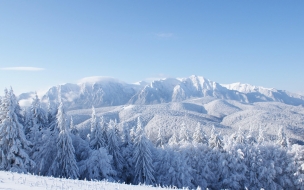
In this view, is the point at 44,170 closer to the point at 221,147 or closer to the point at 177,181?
the point at 177,181

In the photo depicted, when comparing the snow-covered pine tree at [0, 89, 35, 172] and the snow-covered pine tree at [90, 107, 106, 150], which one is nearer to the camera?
the snow-covered pine tree at [0, 89, 35, 172]

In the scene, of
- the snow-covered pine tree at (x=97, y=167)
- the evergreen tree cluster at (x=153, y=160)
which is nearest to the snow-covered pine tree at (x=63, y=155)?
the evergreen tree cluster at (x=153, y=160)

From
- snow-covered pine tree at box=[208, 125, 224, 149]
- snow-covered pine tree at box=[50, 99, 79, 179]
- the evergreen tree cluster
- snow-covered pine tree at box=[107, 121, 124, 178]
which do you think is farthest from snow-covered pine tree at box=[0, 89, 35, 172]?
snow-covered pine tree at box=[208, 125, 224, 149]

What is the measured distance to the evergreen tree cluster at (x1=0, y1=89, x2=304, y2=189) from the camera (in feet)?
102

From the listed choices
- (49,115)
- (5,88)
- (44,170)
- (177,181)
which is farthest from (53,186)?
(49,115)

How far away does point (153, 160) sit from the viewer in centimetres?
4034

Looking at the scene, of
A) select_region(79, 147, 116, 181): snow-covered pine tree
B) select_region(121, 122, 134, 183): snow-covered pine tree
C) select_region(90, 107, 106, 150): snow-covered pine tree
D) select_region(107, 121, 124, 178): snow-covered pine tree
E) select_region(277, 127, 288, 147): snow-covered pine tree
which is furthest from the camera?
select_region(277, 127, 288, 147): snow-covered pine tree

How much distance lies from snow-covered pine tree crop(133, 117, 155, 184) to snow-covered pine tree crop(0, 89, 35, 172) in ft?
54.3

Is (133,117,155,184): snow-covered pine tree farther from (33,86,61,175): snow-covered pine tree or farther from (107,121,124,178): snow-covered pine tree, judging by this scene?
(33,86,61,175): snow-covered pine tree

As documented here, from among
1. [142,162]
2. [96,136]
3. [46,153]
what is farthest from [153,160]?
[46,153]

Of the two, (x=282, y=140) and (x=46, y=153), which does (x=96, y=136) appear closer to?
(x=46, y=153)

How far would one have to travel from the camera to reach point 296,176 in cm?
3388

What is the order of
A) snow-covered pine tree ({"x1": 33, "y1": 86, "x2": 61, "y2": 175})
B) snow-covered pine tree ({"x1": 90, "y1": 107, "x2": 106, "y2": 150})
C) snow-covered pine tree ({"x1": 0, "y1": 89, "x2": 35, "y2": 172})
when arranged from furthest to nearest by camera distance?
snow-covered pine tree ({"x1": 90, "y1": 107, "x2": 106, "y2": 150})
snow-covered pine tree ({"x1": 33, "y1": 86, "x2": 61, "y2": 175})
snow-covered pine tree ({"x1": 0, "y1": 89, "x2": 35, "y2": 172})

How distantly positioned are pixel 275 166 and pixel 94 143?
31.4 metres
